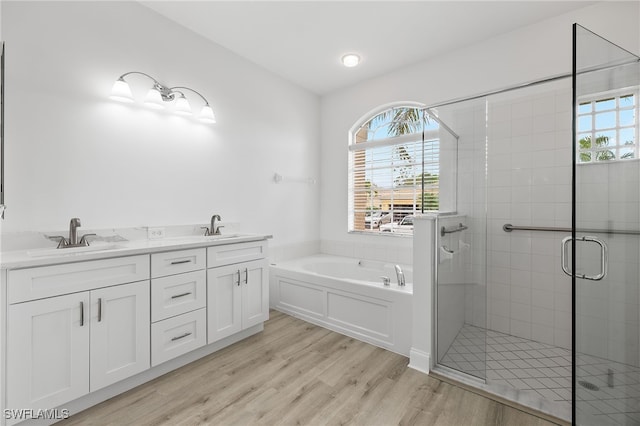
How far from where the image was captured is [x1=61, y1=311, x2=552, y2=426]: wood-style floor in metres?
1.60

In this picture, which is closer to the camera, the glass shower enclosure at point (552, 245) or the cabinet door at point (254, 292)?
the glass shower enclosure at point (552, 245)

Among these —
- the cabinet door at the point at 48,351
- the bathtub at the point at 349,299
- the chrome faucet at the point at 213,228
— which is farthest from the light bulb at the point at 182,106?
→ the bathtub at the point at 349,299

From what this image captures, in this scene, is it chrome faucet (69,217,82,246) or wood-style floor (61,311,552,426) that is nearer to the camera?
wood-style floor (61,311,552,426)

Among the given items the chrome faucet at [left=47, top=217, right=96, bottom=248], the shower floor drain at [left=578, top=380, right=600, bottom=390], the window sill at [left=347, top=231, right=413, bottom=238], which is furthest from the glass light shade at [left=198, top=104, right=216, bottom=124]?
the shower floor drain at [left=578, top=380, right=600, bottom=390]

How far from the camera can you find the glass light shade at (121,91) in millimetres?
2152

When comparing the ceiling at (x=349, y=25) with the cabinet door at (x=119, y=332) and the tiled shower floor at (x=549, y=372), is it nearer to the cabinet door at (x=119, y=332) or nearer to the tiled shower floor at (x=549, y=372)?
the cabinet door at (x=119, y=332)

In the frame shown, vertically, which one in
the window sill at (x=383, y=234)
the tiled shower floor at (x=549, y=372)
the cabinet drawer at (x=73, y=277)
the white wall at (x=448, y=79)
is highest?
the white wall at (x=448, y=79)

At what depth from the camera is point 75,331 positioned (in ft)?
5.13

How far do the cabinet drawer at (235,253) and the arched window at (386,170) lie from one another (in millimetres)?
1655

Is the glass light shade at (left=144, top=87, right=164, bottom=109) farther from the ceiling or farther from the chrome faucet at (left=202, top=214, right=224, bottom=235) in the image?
the chrome faucet at (left=202, top=214, right=224, bottom=235)

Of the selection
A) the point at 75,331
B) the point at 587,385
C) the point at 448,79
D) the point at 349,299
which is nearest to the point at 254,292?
the point at 349,299

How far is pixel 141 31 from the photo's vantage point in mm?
2387

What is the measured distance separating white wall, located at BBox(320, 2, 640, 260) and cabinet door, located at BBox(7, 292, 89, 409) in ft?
9.39

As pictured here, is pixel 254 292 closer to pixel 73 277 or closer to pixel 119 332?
pixel 119 332
